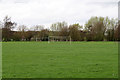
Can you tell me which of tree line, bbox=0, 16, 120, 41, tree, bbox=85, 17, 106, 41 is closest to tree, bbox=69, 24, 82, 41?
tree line, bbox=0, 16, 120, 41

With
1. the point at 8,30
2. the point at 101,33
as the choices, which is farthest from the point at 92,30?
the point at 8,30

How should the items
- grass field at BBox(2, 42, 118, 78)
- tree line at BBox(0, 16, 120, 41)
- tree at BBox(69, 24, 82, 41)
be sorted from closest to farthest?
1. grass field at BBox(2, 42, 118, 78)
2. tree line at BBox(0, 16, 120, 41)
3. tree at BBox(69, 24, 82, 41)

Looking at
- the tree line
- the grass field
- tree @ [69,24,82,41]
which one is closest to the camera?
the grass field

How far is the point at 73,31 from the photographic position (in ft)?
308

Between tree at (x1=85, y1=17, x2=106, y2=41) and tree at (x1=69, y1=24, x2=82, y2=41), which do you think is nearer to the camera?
tree at (x1=85, y1=17, x2=106, y2=41)

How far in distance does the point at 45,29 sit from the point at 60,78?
94.5 m

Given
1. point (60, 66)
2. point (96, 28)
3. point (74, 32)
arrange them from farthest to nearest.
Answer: point (74, 32) < point (96, 28) < point (60, 66)

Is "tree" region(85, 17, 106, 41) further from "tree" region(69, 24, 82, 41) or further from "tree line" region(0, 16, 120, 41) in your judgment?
"tree" region(69, 24, 82, 41)

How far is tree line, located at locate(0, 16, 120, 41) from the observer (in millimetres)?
88062

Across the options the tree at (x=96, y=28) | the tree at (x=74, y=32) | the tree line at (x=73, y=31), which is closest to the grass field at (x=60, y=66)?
the tree line at (x=73, y=31)

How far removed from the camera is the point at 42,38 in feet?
315

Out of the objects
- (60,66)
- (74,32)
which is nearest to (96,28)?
(74,32)

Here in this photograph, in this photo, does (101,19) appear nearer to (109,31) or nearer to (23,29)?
(109,31)

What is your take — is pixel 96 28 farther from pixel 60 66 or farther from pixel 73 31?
pixel 60 66
